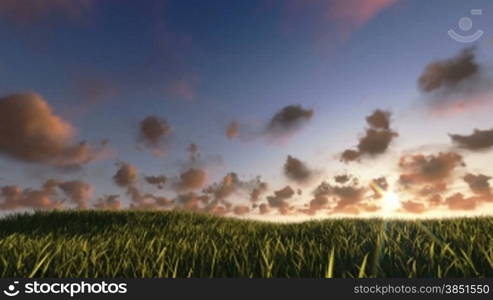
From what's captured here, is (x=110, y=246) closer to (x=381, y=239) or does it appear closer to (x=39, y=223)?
(x=381, y=239)

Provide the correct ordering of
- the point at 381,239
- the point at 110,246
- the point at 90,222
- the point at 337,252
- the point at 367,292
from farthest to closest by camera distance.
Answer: the point at 90,222 → the point at 110,246 → the point at 381,239 → the point at 337,252 → the point at 367,292

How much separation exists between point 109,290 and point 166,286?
0.45m

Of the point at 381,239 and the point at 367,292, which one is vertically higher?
the point at 381,239

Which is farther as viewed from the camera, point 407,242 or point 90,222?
point 90,222

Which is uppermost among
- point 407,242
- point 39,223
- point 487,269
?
point 39,223

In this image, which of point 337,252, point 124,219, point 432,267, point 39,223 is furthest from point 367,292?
point 39,223

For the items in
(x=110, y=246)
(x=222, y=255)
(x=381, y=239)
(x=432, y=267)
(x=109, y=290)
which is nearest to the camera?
(x=109, y=290)

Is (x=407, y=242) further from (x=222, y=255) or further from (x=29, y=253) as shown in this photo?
(x=29, y=253)

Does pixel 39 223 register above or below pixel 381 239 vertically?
above

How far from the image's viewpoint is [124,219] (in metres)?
10.5

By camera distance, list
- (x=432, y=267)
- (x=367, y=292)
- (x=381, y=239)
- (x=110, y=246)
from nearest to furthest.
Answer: (x=367, y=292), (x=432, y=267), (x=381, y=239), (x=110, y=246)

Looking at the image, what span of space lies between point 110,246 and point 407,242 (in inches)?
151

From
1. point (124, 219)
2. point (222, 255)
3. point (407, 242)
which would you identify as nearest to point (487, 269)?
point (407, 242)

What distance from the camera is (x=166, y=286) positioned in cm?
306
